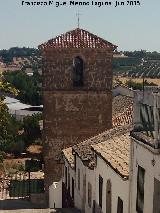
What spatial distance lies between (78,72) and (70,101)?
1.63 m

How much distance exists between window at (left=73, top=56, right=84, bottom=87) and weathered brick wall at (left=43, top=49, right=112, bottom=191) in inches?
12.1

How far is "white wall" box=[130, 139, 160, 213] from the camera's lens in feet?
30.9

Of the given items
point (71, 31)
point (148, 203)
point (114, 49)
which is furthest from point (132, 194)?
point (71, 31)

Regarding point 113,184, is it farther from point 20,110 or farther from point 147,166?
point 20,110

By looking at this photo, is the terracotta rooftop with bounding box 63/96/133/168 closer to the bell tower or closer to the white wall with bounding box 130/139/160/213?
the bell tower

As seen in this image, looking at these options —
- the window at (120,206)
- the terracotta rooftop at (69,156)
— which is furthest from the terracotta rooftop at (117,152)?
the terracotta rooftop at (69,156)

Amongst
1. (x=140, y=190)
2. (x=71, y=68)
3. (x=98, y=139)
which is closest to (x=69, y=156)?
(x=98, y=139)

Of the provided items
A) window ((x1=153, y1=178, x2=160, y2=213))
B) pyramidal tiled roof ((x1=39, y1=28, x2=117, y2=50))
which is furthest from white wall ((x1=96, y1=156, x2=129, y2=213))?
pyramidal tiled roof ((x1=39, y1=28, x2=117, y2=50))

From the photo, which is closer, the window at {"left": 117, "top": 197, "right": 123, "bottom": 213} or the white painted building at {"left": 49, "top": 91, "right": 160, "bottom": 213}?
the white painted building at {"left": 49, "top": 91, "right": 160, "bottom": 213}

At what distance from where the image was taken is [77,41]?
24.2 m

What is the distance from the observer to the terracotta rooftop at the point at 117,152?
41.3ft

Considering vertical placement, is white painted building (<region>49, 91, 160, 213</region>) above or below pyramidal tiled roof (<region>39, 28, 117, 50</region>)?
below

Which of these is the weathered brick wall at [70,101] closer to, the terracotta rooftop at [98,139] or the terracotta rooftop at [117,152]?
the terracotta rooftop at [98,139]

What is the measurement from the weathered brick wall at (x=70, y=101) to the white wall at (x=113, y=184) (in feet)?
29.6
